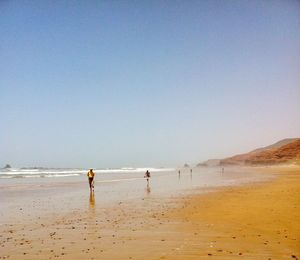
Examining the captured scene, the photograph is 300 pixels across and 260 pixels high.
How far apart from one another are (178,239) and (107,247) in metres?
2.22

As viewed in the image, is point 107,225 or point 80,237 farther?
point 107,225

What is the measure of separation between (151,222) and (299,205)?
821 cm

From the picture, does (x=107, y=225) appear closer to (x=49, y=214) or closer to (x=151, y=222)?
(x=151, y=222)

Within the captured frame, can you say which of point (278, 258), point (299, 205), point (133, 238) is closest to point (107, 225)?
point (133, 238)

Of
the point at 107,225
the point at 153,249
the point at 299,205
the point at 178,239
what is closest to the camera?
the point at 153,249

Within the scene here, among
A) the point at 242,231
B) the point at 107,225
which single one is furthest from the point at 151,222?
the point at 242,231

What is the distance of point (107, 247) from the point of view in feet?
33.6

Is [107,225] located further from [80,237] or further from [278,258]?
[278,258]

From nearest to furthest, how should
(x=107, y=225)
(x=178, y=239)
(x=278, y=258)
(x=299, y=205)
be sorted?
1. (x=278, y=258)
2. (x=178, y=239)
3. (x=107, y=225)
4. (x=299, y=205)

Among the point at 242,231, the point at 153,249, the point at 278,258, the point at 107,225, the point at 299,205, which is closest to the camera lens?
the point at 278,258

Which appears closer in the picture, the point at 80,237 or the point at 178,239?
the point at 178,239

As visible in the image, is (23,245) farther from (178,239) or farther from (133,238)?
(178,239)

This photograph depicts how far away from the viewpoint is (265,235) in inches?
433

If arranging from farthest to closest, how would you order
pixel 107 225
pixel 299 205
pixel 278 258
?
pixel 299 205, pixel 107 225, pixel 278 258
